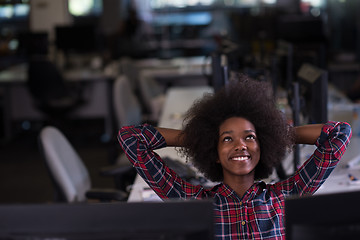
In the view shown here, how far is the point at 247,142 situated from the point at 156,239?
2.02 feet

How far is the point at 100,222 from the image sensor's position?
1036 mm

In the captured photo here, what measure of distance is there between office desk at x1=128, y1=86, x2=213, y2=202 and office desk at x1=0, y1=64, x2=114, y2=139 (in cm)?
131

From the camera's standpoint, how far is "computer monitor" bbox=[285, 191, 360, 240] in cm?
105

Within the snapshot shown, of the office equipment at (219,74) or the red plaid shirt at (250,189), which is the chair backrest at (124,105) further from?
the red plaid shirt at (250,189)

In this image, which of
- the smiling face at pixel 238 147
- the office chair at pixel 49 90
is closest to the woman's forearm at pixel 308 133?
the smiling face at pixel 238 147

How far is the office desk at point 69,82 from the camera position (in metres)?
6.43

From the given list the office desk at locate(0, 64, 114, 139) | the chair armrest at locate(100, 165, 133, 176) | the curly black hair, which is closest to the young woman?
the curly black hair

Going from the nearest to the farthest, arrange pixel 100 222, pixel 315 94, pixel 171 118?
pixel 100 222
pixel 315 94
pixel 171 118

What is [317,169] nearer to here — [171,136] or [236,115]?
[236,115]

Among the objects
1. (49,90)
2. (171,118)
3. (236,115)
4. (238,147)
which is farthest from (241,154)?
(49,90)

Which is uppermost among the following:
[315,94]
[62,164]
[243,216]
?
[315,94]

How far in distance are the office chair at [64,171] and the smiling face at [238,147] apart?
3.63 ft

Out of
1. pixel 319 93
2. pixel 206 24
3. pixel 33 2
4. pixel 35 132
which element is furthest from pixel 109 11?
pixel 319 93

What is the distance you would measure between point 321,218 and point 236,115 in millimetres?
611
